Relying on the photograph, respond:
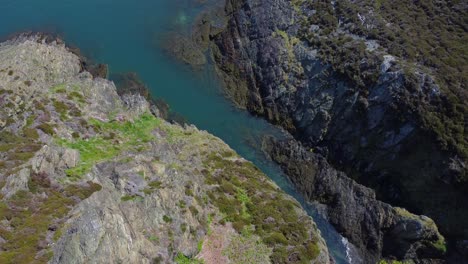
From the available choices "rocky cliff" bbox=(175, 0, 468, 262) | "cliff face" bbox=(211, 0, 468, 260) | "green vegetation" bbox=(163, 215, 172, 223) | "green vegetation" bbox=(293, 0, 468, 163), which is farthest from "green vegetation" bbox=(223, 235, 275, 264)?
"green vegetation" bbox=(293, 0, 468, 163)

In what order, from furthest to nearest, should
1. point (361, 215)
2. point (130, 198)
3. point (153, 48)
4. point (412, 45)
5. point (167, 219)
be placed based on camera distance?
point (153, 48) → point (412, 45) → point (361, 215) → point (167, 219) → point (130, 198)

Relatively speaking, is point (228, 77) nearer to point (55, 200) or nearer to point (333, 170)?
point (333, 170)

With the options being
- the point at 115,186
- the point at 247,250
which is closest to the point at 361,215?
the point at 247,250

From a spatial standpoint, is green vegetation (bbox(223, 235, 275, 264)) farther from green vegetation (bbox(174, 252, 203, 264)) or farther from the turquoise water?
the turquoise water

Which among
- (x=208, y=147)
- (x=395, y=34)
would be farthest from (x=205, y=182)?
(x=395, y=34)

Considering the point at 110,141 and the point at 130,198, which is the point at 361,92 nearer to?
the point at 110,141

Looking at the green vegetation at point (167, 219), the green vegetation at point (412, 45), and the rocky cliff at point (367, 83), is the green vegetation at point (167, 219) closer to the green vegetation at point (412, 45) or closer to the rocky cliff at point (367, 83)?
the rocky cliff at point (367, 83)

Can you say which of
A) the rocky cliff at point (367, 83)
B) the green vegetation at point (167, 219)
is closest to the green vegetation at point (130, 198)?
the green vegetation at point (167, 219)
